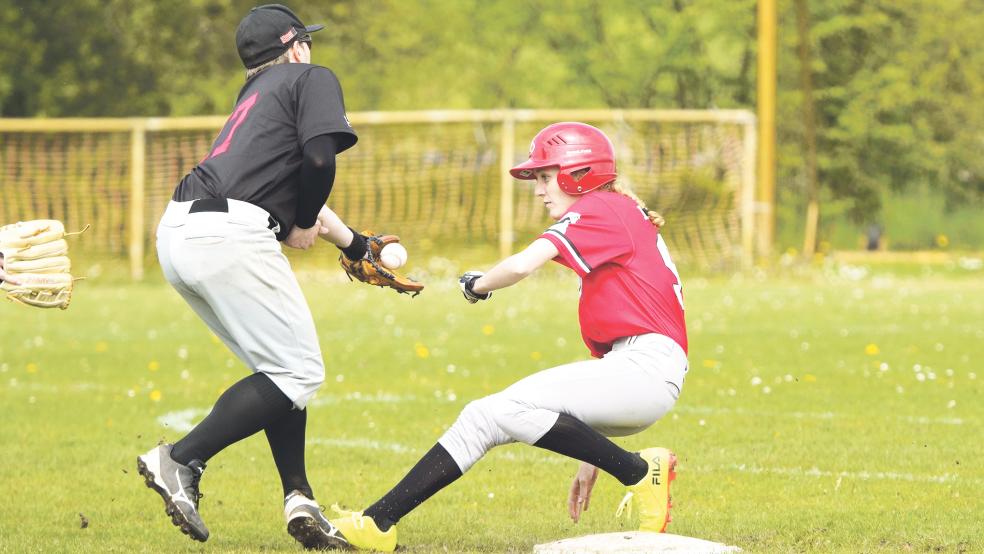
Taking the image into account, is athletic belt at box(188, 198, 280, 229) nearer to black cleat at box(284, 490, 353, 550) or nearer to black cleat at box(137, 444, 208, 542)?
black cleat at box(137, 444, 208, 542)

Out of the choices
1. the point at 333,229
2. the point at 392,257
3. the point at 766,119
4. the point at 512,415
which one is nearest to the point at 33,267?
the point at 333,229

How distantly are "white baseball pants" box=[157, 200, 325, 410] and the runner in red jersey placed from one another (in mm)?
595

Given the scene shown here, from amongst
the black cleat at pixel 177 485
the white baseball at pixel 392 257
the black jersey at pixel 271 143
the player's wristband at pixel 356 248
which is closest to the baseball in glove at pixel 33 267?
the black jersey at pixel 271 143

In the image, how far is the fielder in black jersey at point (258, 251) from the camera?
5820mm

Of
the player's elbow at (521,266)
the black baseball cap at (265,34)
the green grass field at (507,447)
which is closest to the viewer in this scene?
the player's elbow at (521,266)

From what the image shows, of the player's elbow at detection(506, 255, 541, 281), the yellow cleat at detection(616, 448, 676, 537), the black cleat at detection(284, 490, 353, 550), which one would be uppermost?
the player's elbow at detection(506, 255, 541, 281)

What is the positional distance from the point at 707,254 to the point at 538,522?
18.3m

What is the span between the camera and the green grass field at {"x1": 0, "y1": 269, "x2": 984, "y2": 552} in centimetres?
657

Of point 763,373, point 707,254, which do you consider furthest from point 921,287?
point 763,373

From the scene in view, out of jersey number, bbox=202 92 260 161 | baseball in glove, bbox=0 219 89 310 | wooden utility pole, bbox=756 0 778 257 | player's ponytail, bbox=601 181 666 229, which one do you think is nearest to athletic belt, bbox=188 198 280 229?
jersey number, bbox=202 92 260 161

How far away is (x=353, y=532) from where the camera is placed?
586 cm

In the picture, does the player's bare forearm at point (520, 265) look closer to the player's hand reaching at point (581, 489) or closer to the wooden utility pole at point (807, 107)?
the player's hand reaching at point (581, 489)

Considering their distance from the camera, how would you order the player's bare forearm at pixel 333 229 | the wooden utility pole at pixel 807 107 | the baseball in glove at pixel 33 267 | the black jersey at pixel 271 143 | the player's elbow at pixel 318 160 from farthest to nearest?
A: the wooden utility pole at pixel 807 107 < the player's bare forearm at pixel 333 229 < the baseball in glove at pixel 33 267 < the black jersey at pixel 271 143 < the player's elbow at pixel 318 160

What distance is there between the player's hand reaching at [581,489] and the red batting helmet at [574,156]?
1.06 meters
